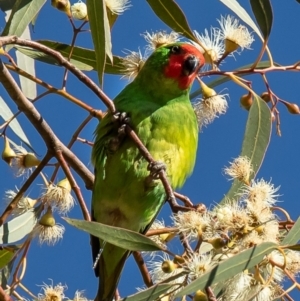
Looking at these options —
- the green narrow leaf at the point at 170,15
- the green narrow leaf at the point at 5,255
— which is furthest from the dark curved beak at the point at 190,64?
the green narrow leaf at the point at 5,255

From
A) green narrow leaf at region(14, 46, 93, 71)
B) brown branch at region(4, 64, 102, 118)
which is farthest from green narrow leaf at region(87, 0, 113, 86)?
green narrow leaf at region(14, 46, 93, 71)

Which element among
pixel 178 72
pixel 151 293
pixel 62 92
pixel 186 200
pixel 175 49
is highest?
pixel 175 49

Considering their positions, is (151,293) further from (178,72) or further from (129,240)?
(178,72)

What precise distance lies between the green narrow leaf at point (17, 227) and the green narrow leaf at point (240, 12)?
3.18ft

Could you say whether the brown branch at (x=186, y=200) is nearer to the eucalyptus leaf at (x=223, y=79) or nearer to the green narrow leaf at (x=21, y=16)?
the eucalyptus leaf at (x=223, y=79)

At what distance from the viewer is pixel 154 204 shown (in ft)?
9.49

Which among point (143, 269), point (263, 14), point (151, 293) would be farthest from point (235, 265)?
point (263, 14)

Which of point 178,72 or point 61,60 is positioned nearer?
point 61,60

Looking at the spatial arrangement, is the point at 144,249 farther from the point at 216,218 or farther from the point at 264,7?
the point at 264,7

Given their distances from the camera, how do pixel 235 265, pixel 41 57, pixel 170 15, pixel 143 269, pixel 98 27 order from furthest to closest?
1. pixel 41 57
2. pixel 170 15
3. pixel 143 269
4. pixel 98 27
5. pixel 235 265

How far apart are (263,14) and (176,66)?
63 cm

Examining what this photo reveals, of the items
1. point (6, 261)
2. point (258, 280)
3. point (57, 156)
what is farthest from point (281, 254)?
point (6, 261)

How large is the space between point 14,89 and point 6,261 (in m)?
0.58

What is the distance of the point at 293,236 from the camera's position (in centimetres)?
204
